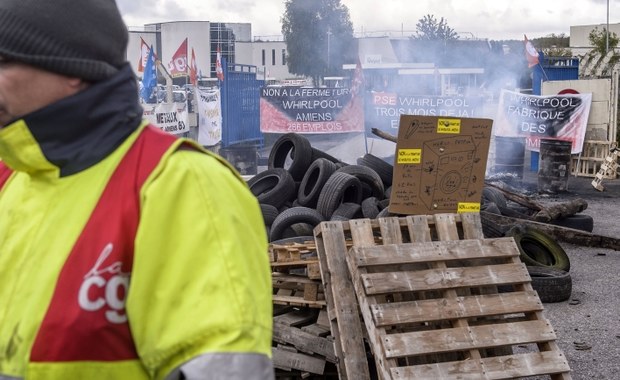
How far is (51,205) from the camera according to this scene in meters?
1.57

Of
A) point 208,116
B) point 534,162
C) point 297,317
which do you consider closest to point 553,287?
point 297,317

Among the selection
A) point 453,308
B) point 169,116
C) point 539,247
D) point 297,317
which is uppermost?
point 169,116

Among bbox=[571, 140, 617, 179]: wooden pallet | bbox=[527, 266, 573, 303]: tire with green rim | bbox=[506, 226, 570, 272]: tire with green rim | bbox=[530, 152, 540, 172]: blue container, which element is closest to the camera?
bbox=[527, 266, 573, 303]: tire with green rim

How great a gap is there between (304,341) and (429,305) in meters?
0.89

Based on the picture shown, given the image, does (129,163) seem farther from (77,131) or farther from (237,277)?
(237,277)

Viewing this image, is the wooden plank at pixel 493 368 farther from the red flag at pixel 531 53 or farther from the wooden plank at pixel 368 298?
the red flag at pixel 531 53

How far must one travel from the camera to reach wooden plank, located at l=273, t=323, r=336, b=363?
5.61 metres

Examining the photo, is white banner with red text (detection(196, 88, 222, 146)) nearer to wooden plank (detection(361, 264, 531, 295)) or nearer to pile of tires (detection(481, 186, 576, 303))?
pile of tires (detection(481, 186, 576, 303))

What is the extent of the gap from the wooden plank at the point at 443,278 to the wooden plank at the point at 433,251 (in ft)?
0.29

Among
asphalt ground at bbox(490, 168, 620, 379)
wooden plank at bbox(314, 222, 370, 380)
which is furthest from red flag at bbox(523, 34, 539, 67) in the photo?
wooden plank at bbox(314, 222, 370, 380)

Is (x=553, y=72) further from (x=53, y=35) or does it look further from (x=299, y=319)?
(x=53, y=35)

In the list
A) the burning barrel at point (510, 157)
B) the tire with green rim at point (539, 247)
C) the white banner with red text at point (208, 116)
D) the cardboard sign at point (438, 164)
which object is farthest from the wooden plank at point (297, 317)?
the white banner with red text at point (208, 116)

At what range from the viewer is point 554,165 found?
51.9 feet

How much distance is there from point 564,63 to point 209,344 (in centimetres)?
2178
